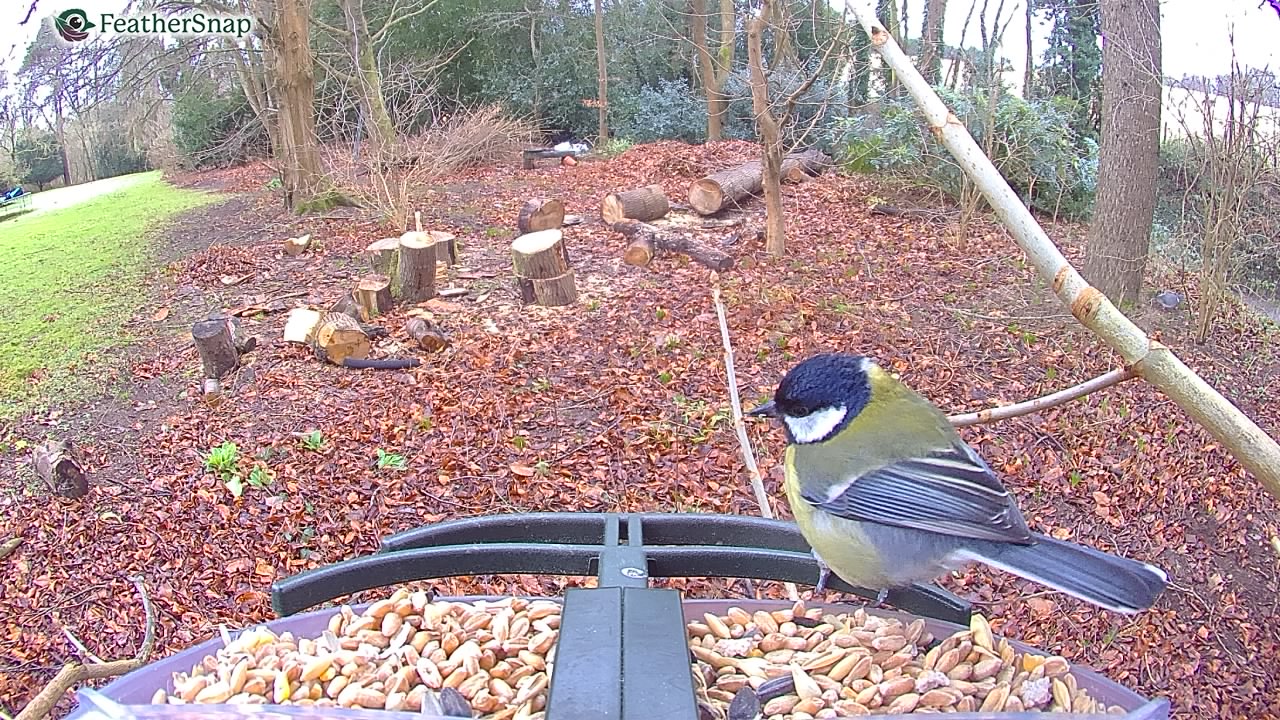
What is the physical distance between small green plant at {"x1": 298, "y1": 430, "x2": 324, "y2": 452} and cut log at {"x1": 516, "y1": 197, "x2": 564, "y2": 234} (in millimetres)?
4559

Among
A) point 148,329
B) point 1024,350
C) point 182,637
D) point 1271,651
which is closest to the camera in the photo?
point 182,637

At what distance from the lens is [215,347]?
5496mm

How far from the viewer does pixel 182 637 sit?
11.8 ft

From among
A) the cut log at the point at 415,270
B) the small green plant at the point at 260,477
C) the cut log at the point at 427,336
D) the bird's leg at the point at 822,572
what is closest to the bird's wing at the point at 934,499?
the bird's leg at the point at 822,572

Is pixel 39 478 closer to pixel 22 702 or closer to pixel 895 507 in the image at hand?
pixel 22 702

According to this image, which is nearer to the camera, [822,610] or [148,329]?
[822,610]

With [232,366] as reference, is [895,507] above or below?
above

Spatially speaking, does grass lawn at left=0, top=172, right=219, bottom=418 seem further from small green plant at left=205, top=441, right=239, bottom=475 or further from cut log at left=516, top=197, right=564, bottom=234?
cut log at left=516, top=197, right=564, bottom=234

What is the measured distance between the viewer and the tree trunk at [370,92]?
9.21 metres

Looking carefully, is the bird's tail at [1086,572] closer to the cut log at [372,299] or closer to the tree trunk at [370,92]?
the cut log at [372,299]

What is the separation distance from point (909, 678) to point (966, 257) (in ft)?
24.3

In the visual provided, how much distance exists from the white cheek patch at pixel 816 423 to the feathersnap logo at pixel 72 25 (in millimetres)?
10914

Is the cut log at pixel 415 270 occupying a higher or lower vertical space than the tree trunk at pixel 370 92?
lower

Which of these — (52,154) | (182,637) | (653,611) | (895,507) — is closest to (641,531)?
(653,611)
